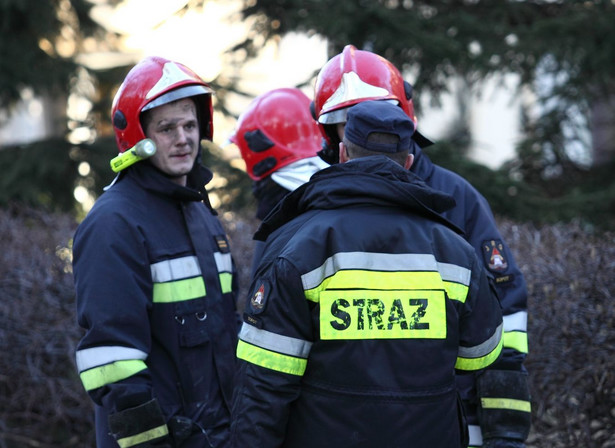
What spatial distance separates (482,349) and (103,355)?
1178 millimetres

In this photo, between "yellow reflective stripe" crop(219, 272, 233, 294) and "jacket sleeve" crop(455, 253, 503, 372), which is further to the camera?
"yellow reflective stripe" crop(219, 272, 233, 294)

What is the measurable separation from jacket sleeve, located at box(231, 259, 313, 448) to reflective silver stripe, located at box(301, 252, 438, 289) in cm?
Result: 5

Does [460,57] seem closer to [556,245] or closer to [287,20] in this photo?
[287,20]

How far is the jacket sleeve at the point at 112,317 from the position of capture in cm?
239

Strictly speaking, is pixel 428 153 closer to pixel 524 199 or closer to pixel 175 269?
pixel 524 199

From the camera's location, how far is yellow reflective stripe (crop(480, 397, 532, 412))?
2766 mm

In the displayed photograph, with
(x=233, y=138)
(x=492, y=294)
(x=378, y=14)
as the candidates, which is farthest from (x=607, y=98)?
(x=492, y=294)

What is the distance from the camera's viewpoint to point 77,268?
8.29ft

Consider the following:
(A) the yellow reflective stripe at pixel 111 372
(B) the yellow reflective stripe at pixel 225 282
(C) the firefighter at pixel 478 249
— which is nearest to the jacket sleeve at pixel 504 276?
(C) the firefighter at pixel 478 249

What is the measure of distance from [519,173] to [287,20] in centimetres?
288

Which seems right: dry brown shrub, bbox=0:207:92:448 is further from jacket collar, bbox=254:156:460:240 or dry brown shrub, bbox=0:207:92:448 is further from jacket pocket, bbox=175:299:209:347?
jacket collar, bbox=254:156:460:240

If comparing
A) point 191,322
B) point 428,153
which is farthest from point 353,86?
point 428,153

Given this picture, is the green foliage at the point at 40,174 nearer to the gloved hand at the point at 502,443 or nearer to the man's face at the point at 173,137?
the man's face at the point at 173,137

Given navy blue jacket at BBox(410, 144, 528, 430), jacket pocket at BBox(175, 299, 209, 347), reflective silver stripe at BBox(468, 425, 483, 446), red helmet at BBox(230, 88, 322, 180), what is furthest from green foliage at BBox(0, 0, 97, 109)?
reflective silver stripe at BBox(468, 425, 483, 446)
